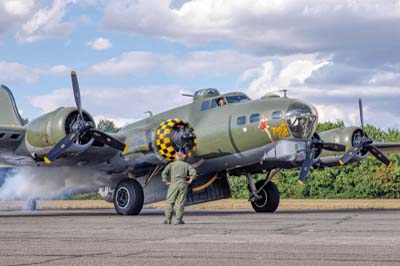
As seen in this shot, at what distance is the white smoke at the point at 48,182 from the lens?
27516 mm

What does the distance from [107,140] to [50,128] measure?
76.8 inches

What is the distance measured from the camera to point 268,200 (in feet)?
86.5

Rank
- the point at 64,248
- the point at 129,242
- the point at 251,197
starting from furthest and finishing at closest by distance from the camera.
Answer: the point at 251,197, the point at 129,242, the point at 64,248

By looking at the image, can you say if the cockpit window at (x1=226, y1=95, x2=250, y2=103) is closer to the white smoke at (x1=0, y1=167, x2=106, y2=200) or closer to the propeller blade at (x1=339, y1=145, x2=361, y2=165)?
the propeller blade at (x1=339, y1=145, x2=361, y2=165)

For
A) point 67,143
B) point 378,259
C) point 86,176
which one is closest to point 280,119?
point 67,143

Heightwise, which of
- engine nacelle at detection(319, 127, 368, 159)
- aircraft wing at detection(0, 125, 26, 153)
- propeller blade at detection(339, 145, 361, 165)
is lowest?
propeller blade at detection(339, 145, 361, 165)

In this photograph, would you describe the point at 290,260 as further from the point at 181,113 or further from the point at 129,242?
the point at 181,113

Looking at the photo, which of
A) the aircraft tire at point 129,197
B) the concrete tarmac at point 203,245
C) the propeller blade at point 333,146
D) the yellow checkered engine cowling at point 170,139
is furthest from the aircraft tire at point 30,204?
the concrete tarmac at point 203,245

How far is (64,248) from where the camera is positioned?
10.8 meters

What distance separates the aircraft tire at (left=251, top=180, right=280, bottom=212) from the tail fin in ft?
34.3

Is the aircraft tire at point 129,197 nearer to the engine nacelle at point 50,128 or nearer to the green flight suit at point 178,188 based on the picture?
Result: the engine nacelle at point 50,128

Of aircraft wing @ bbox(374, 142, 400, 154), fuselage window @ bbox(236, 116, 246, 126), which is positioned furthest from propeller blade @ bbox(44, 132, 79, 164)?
aircraft wing @ bbox(374, 142, 400, 154)

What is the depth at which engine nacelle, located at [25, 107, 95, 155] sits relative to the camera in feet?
74.7

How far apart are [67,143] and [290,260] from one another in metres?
14.6
